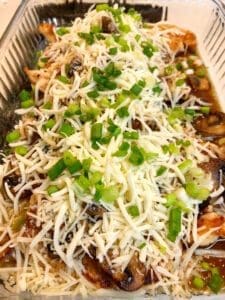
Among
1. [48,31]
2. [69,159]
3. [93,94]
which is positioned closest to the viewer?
[69,159]

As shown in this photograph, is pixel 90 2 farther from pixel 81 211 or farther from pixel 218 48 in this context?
pixel 81 211

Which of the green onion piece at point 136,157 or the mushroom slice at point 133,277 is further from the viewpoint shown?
the green onion piece at point 136,157

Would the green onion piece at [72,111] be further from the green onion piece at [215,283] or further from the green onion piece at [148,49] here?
the green onion piece at [215,283]

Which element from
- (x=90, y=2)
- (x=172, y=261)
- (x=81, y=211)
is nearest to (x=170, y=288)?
(x=172, y=261)

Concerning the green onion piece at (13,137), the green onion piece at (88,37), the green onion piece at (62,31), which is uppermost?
the green onion piece at (88,37)

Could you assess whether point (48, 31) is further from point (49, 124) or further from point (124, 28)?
point (49, 124)

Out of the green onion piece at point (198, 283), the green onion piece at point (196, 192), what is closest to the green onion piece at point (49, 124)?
the green onion piece at point (196, 192)

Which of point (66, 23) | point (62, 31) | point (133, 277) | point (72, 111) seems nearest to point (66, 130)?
point (72, 111)

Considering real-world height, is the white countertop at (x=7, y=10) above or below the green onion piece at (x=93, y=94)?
above
